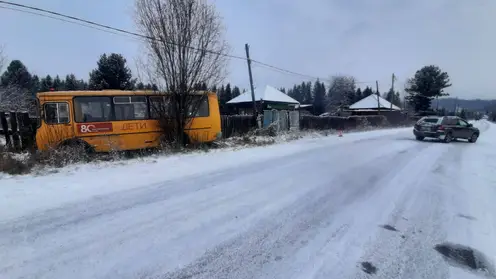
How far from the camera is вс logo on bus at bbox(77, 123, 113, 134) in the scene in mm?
10090

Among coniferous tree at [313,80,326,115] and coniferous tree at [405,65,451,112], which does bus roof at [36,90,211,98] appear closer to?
coniferous tree at [405,65,451,112]

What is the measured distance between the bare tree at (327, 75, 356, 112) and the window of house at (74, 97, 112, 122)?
66.9m

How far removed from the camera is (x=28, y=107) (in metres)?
23.3

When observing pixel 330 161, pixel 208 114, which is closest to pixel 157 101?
pixel 208 114

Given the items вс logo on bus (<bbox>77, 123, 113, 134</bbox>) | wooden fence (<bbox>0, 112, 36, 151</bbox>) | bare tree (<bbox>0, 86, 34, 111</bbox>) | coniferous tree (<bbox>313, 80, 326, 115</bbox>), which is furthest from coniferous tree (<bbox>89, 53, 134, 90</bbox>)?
coniferous tree (<bbox>313, 80, 326, 115</bbox>)

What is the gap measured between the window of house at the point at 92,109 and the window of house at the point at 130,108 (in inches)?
11.5

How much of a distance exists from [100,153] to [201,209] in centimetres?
705

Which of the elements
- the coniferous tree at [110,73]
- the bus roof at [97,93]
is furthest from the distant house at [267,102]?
the bus roof at [97,93]

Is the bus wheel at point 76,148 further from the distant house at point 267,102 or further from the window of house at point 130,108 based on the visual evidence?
the distant house at point 267,102

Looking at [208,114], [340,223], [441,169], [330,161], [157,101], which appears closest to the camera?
[340,223]

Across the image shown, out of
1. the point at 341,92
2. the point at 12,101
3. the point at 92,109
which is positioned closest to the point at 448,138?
the point at 92,109

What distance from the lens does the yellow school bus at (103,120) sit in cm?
958

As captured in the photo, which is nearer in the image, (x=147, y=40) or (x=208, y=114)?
(x=147, y=40)

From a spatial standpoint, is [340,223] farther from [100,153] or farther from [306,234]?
[100,153]
